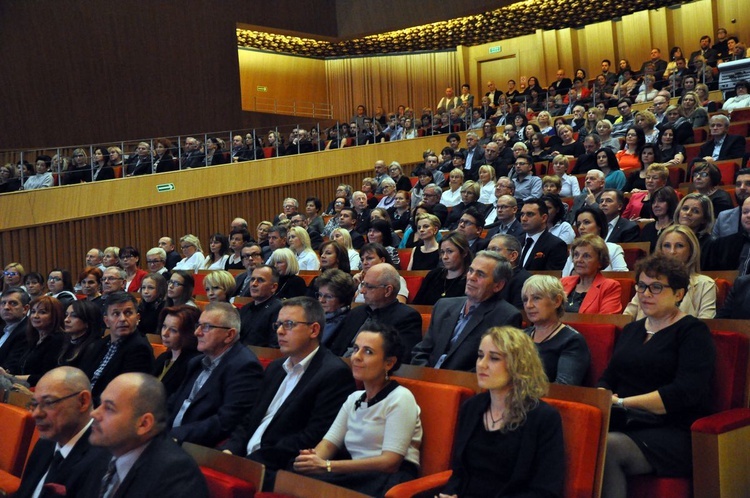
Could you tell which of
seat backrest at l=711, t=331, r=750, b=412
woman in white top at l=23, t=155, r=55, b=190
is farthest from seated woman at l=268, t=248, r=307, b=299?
woman in white top at l=23, t=155, r=55, b=190

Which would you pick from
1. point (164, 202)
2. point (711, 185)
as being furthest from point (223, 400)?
point (164, 202)

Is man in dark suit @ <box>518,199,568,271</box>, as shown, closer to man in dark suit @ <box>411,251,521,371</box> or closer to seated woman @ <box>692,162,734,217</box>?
seated woman @ <box>692,162,734,217</box>

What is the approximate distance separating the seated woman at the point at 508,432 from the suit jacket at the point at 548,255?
1.84 meters

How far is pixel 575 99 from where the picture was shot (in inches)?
369

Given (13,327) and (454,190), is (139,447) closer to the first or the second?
(13,327)

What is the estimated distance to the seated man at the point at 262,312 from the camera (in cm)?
342

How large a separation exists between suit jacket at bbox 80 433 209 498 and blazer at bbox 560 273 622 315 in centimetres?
150

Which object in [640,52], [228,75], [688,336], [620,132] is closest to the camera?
[688,336]

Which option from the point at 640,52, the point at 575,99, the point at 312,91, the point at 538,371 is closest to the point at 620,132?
the point at 575,99

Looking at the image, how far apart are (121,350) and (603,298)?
71.9 inches

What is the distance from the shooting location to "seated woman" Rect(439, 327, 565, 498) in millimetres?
1752

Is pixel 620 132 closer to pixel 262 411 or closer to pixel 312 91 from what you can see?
pixel 262 411

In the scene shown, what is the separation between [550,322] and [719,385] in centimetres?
48

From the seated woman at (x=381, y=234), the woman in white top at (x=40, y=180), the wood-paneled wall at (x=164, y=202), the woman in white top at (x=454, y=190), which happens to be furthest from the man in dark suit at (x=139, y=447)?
the woman in white top at (x=40, y=180)
